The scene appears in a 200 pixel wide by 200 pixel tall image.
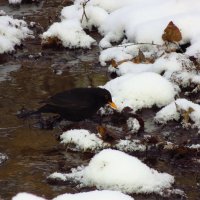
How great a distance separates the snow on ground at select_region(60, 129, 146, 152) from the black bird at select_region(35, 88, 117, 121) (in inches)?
15.8

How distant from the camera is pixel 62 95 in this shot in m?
6.54

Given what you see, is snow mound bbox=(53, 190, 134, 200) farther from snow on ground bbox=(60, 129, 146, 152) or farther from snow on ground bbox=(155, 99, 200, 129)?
snow on ground bbox=(155, 99, 200, 129)

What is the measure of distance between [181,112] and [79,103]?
3.61 ft

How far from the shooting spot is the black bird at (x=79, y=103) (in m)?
6.46

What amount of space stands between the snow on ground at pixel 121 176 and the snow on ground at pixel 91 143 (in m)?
0.69

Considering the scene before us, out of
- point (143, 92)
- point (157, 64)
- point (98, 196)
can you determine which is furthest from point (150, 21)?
point (98, 196)

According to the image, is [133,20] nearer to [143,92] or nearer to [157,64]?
[157,64]

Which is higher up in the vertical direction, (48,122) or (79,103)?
(79,103)

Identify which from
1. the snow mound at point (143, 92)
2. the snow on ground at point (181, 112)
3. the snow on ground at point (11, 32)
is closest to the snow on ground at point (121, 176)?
the snow on ground at point (181, 112)

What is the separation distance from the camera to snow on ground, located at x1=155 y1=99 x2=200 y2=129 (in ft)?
21.0

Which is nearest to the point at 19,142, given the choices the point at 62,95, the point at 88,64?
the point at 62,95

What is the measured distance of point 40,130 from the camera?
6441 millimetres

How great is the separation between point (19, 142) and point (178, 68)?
252 centimetres

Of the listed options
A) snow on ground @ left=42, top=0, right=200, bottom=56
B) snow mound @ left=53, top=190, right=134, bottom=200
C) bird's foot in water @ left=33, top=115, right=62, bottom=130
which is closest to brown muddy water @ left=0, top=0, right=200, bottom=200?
bird's foot in water @ left=33, top=115, right=62, bottom=130
